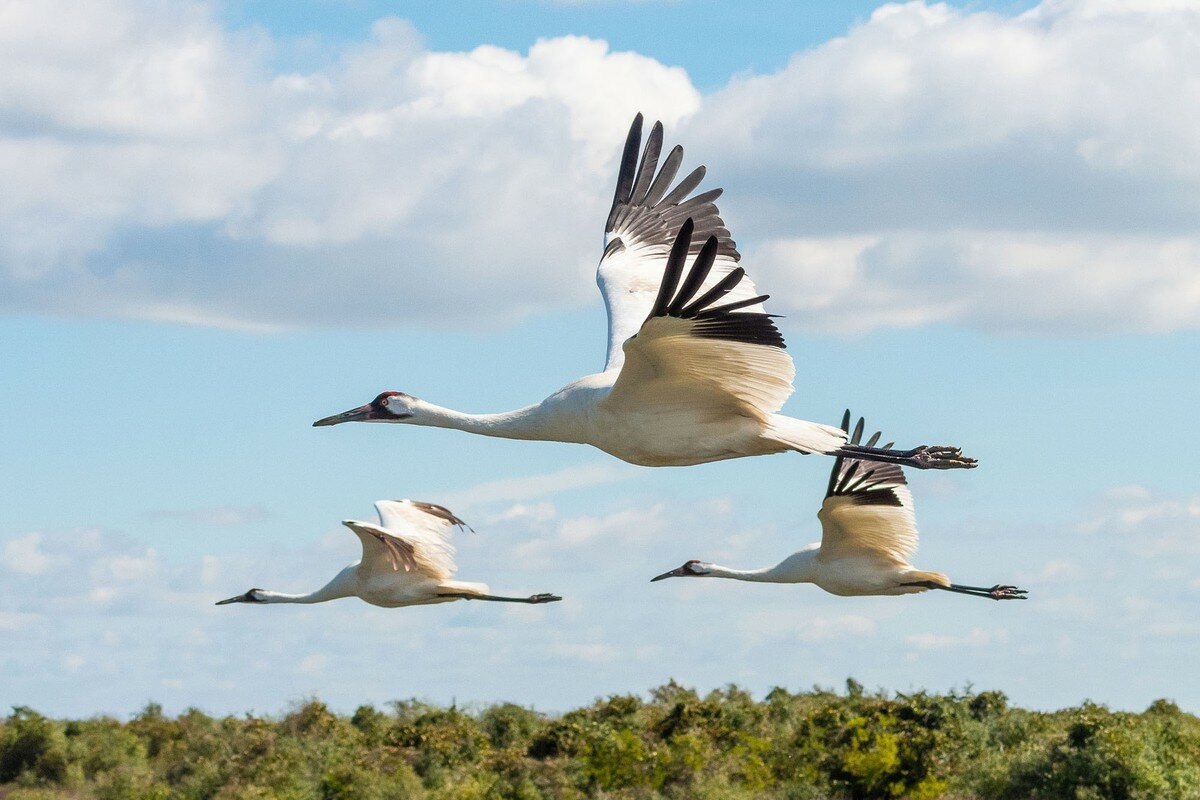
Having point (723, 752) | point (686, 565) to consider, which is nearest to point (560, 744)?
point (723, 752)

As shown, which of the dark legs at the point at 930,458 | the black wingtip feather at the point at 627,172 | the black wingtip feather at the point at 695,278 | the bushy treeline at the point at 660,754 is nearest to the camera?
the black wingtip feather at the point at 695,278

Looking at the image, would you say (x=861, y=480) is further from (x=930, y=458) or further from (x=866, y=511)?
(x=930, y=458)

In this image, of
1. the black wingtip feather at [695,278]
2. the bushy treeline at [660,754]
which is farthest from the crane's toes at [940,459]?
the bushy treeline at [660,754]

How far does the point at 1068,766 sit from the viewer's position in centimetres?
2119

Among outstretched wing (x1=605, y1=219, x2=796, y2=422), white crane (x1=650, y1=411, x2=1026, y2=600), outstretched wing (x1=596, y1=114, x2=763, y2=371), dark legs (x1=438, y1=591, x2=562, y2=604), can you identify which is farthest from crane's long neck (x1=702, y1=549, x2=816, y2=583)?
outstretched wing (x1=605, y1=219, x2=796, y2=422)

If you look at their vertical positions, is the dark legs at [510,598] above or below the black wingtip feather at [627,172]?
below

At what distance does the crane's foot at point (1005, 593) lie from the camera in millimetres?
17734

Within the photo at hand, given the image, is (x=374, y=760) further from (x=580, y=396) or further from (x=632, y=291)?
(x=580, y=396)

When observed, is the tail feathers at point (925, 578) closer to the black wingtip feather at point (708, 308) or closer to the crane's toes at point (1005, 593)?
the crane's toes at point (1005, 593)

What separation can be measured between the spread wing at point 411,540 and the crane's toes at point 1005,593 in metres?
6.29

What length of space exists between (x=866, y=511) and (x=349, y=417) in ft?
19.9

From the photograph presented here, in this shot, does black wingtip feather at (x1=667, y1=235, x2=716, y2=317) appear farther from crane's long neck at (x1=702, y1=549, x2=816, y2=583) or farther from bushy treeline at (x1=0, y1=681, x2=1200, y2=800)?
bushy treeline at (x1=0, y1=681, x2=1200, y2=800)

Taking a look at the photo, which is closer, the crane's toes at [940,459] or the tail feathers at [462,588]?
the crane's toes at [940,459]

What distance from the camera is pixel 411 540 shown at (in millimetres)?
17516
